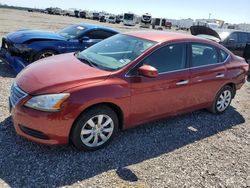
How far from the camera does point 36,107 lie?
364 centimetres

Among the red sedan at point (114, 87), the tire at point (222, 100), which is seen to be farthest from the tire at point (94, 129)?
the tire at point (222, 100)

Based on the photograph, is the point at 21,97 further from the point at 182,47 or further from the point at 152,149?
the point at 182,47

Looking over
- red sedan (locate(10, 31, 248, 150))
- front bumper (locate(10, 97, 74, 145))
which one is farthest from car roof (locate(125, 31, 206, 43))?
front bumper (locate(10, 97, 74, 145))

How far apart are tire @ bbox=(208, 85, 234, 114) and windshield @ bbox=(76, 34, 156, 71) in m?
2.11

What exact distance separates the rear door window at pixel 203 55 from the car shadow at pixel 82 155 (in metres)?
1.20

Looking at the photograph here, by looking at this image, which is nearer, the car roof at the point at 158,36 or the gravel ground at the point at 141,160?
the gravel ground at the point at 141,160

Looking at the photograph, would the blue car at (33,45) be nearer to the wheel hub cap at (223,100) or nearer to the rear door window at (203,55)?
the rear door window at (203,55)

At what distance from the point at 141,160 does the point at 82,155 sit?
83 cm

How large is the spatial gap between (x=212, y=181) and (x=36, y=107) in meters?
2.50

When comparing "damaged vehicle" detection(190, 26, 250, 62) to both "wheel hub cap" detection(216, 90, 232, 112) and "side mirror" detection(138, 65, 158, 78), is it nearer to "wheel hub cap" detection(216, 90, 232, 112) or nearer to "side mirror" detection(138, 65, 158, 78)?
"wheel hub cap" detection(216, 90, 232, 112)

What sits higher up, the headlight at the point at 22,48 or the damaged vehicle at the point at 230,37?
the damaged vehicle at the point at 230,37

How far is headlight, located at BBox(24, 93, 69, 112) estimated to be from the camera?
11.9 feet

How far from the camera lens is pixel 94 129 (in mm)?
4051

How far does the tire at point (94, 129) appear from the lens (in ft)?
12.7
